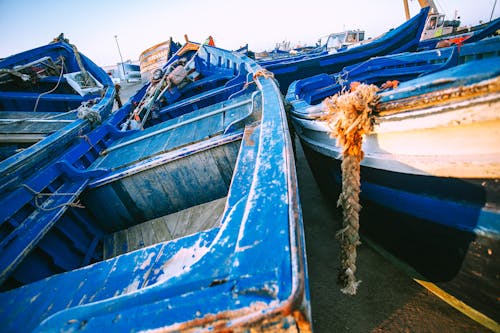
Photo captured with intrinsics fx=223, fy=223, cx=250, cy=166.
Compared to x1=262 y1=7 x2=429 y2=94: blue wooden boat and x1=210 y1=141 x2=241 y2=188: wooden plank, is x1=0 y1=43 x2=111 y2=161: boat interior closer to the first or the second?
x1=210 y1=141 x2=241 y2=188: wooden plank

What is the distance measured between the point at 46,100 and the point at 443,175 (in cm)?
707

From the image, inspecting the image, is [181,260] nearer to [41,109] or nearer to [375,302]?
[375,302]

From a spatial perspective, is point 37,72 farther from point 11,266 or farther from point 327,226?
point 327,226

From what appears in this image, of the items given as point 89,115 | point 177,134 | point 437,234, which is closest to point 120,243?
point 177,134

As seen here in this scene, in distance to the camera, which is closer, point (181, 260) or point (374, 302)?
point (181, 260)

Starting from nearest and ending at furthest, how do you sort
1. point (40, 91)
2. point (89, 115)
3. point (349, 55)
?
point (89, 115) → point (40, 91) → point (349, 55)

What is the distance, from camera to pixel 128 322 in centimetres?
69

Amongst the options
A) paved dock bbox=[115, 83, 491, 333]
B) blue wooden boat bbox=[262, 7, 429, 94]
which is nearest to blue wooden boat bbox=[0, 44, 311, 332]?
paved dock bbox=[115, 83, 491, 333]

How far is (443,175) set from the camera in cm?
136

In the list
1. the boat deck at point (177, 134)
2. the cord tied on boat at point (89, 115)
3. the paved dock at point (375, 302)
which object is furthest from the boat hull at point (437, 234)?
the cord tied on boat at point (89, 115)

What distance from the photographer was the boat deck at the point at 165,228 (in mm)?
2305

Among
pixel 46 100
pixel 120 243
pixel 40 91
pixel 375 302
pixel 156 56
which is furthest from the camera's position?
pixel 156 56

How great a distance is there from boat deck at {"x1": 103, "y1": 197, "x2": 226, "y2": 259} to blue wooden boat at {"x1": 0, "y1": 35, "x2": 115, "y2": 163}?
121 centimetres

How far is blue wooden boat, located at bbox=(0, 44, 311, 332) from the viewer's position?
677 mm
